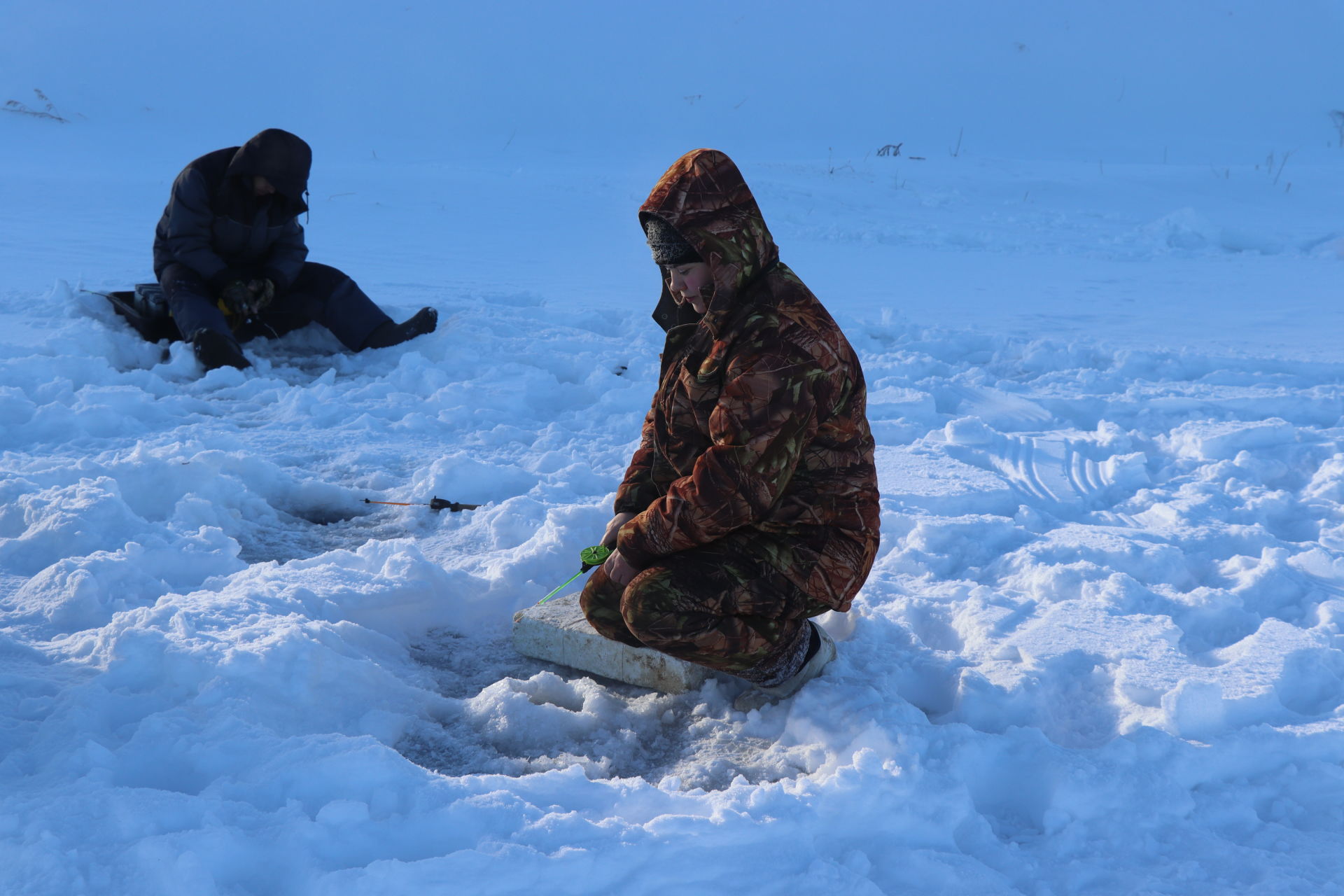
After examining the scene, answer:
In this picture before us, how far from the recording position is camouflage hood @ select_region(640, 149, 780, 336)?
225cm

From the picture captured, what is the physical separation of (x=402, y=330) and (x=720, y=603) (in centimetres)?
381

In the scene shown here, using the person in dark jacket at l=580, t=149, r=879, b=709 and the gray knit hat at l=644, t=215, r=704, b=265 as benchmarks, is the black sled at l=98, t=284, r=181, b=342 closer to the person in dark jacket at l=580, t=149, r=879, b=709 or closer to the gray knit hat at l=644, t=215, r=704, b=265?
the person in dark jacket at l=580, t=149, r=879, b=709

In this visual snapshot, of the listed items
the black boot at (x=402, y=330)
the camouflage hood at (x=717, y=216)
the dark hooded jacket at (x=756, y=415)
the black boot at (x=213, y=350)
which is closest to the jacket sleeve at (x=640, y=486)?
the dark hooded jacket at (x=756, y=415)

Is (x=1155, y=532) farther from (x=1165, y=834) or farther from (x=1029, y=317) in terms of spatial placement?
(x=1029, y=317)

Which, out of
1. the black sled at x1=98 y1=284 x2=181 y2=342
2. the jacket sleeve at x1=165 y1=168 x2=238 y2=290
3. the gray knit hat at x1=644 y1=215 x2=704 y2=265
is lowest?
the black sled at x1=98 y1=284 x2=181 y2=342

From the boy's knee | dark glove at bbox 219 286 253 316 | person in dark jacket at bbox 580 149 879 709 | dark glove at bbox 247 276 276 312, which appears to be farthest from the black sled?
the boy's knee

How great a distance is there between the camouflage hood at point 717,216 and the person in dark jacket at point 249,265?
3547 millimetres

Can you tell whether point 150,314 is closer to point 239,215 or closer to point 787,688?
point 239,215

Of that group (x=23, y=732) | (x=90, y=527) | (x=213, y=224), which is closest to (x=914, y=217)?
(x=213, y=224)

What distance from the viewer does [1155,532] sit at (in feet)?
12.0

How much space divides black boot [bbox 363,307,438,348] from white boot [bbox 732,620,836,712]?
366 centimetres

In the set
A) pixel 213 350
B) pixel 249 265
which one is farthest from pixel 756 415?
pixel 249 265

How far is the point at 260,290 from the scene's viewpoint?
561 cm

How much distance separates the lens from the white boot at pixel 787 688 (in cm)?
263
